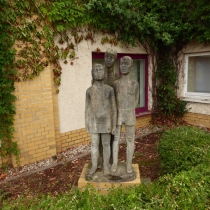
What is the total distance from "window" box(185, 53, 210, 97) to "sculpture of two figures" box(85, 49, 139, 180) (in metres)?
4.68

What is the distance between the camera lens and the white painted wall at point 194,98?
6120 millimetres

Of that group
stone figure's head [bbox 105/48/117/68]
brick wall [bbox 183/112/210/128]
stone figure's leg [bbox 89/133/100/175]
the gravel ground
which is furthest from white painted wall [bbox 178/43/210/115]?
stone figure's leg [bbox 89/133/100/175]

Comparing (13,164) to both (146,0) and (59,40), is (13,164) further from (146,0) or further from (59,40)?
(146,0)

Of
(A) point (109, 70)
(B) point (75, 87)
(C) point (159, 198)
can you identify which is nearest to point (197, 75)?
(B) point (75, 87)

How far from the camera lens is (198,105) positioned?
6445 millimetres

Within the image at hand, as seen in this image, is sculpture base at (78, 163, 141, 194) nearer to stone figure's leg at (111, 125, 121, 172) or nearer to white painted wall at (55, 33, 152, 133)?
stone figure's leg at (111, 125, 121, 172)

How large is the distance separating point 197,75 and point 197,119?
1.52 metres

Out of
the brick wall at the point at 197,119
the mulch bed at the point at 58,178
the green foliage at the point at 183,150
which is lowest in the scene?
the mulch bed at the point at 58,178

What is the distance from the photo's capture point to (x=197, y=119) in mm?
6555

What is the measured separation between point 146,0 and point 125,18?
47.6 inches

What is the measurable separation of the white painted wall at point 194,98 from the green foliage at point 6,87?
5.34 metres

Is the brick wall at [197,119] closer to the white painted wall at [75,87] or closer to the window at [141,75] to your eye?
the window at [141,75]

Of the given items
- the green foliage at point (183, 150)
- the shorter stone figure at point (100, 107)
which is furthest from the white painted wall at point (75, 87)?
the green foliage at point (183, 150)

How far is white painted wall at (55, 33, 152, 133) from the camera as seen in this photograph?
15.5ft
